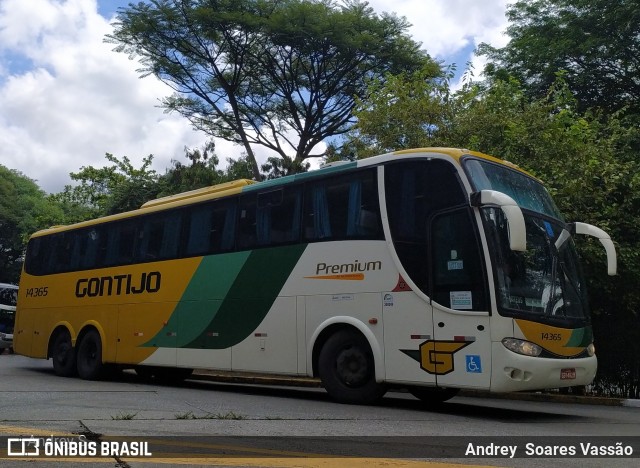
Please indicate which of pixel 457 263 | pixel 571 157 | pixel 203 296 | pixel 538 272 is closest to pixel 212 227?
pixel 203 296

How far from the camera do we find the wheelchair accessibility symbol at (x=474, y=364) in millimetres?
8414

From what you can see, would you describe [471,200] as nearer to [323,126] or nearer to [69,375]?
[69,375]

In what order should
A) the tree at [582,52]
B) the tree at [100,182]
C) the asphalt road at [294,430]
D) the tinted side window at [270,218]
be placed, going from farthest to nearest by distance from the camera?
the tree at [100,182]
the tree at [582,52]
the tinted side window at [270,218]
the asphalt road at [294,430]

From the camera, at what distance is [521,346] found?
8336 millimetres

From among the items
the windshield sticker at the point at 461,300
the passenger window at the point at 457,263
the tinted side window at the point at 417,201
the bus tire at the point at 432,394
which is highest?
the tinted side window at the point at 417,201

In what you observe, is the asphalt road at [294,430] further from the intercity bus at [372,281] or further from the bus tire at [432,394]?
the intercity bus at [372,281]

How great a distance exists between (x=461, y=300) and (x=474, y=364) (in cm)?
78

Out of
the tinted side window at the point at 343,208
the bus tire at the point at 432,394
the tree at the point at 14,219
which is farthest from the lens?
the tree at the point at 14,219

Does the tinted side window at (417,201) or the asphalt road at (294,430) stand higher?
the tinted side window at (417,201)

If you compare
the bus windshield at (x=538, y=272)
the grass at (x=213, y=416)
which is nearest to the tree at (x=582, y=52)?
the bus windshield at (x=538, y=272)

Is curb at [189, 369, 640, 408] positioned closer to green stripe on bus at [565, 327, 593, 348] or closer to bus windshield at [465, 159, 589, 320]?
green stripe on bus at [565, 327, 593, 348]

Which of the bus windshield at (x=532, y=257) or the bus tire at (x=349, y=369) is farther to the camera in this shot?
the bus tire at (x=349, y=369)

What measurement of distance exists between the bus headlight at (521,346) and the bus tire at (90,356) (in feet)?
29.5

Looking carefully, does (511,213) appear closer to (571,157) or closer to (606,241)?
(606,241)
